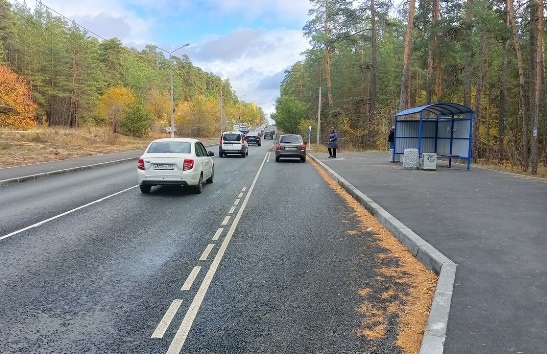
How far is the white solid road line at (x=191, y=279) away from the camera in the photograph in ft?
16.2

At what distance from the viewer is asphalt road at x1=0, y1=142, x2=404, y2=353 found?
3.70 meters

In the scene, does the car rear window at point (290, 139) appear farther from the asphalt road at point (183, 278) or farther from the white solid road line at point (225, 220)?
the white solid road line at point (225, 220)

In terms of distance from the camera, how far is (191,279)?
5.22m

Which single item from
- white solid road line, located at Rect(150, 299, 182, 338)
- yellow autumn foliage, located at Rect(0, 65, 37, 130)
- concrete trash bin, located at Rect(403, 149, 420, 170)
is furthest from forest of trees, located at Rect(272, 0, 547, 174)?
yellow autumn foliage, located at Rect(0, 65, 37, 130)

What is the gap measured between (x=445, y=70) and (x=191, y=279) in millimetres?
33917

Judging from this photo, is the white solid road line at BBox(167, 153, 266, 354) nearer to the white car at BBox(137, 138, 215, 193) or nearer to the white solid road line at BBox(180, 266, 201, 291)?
the white solid road line at BBox(180, 266, 201, 291)

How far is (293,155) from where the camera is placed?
25984 mm

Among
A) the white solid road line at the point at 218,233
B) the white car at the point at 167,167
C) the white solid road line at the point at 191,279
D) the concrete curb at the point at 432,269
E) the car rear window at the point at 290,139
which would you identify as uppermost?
the car rear window at the point at 290,139

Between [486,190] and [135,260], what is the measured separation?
34.3ft

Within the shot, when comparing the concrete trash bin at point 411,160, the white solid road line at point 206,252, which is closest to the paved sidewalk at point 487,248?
the white solid road line at point 206,252

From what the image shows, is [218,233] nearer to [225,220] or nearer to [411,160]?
[225,220]

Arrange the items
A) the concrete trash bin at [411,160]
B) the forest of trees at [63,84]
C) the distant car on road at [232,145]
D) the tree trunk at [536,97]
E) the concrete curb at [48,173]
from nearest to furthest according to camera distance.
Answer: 1. the concrete curb at [48,173]
2. the tree trunk at [536,97]
3. the concrete trash bin at [411,160]
4. the distant car on road at [232,145]
5. the forest of trees at [63,84]

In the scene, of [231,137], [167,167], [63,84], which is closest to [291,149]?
[231,137]

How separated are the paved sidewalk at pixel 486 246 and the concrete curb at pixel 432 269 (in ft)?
0.23
